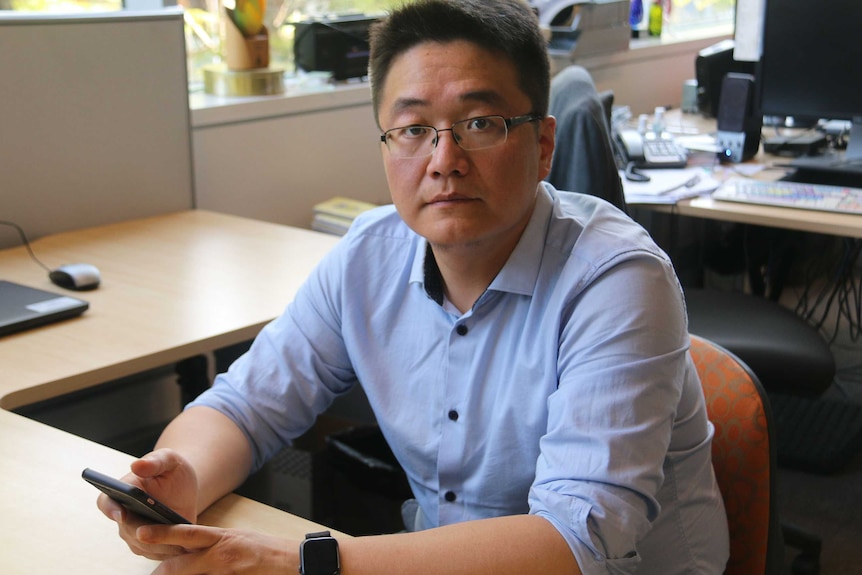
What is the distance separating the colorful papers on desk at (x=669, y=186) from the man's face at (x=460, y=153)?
4.69 ft

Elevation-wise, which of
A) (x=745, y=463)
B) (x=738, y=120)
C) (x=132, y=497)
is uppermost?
(x=738, y=120)

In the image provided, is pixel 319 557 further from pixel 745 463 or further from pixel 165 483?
pixel 745 463

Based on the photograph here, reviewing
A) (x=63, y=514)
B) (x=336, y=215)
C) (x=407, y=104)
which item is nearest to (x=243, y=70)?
(x=336, y=215)

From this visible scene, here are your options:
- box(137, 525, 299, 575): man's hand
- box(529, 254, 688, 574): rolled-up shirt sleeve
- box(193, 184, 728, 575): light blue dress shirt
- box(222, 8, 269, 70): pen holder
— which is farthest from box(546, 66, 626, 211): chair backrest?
box(137, 525, 299, 575): man's hand

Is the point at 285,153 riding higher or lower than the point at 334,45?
lower

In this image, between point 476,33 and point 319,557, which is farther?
point 476,33

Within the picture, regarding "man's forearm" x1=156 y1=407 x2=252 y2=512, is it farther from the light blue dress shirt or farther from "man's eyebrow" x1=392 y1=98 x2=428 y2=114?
"man's eyebrow" x1=392 y1=98 x2=428 y2=114

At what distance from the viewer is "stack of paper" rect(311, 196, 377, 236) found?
8.41ft

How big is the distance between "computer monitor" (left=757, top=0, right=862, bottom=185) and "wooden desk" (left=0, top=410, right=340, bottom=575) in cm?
223

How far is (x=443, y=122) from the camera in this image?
1.21m

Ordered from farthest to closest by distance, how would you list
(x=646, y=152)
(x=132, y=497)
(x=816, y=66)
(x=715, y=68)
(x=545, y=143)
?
(x=715, y=68), (x=646, y=152), (x=816, y=66), (x=545, y=143), (x=132, y=497)

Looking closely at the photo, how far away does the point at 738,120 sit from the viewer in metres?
3.03

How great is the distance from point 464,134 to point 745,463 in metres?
0.57

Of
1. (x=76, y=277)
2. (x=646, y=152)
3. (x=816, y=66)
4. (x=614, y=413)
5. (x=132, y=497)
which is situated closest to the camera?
(x=132, y=497)
